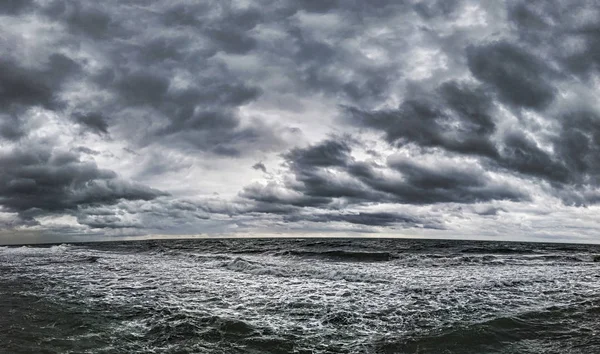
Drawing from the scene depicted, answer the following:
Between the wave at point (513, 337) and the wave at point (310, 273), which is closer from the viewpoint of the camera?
the wave at point (513, 337)

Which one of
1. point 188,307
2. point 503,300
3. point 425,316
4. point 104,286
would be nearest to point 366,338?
point 425,316

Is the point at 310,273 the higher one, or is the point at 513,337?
the point at 513,337

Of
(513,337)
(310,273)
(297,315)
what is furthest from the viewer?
(310,273)

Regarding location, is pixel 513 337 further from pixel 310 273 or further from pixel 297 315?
pixel 310 273

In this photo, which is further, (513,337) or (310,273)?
(310,273)

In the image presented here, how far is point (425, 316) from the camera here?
11.0 meters

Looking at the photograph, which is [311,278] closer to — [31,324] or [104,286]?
[104,286]

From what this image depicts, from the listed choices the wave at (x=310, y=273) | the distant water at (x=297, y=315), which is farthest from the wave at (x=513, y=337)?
the wave at (x=310, y=273)

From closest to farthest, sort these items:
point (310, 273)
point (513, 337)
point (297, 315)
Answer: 1. point (513, 337)
2. point (297, 315)
3. point (310, 273)

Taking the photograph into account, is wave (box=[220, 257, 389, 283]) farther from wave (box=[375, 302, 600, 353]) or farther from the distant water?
wave (box=[375, 302, 600, 353])

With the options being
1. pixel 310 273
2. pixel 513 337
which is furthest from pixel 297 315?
pixel 310 273

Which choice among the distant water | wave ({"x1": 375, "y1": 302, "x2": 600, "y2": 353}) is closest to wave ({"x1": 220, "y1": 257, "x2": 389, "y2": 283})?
the distant water

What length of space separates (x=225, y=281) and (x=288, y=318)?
7.92 m

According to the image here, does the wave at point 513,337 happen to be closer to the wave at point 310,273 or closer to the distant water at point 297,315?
the distant water at point 297,315
